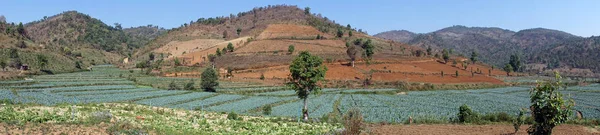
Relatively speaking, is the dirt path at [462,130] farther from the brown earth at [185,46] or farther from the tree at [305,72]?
the brown earth at [185,46]

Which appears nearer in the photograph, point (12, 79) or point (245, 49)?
point (12, 79)

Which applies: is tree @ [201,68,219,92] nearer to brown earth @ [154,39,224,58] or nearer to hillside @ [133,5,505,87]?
hillside @ [133,5,505,87]

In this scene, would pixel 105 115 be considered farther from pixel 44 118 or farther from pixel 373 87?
pixel 373 87

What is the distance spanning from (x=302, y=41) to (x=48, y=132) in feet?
415

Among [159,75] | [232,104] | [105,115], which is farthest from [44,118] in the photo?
[159,75]

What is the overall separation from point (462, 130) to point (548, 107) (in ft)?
41.1

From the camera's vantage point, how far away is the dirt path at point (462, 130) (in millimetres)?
31127

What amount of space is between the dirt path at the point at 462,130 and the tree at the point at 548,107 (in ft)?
32.5

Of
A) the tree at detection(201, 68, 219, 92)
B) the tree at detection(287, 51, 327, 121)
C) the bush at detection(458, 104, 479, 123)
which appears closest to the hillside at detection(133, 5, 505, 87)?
the tree at detection(201, 68, 219, 92)

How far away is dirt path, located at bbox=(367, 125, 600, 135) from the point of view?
31127mm

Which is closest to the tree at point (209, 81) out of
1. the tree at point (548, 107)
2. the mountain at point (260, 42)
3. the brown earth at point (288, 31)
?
the mountain at point (260, 42)

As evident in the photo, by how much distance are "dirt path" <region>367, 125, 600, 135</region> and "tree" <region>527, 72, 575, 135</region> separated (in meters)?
9.91

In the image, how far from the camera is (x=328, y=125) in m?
33.4

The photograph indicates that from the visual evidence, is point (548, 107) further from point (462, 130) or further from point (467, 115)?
point (467, 115)
